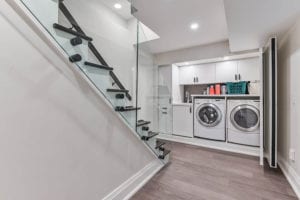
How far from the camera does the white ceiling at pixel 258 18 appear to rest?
1576 millimetres

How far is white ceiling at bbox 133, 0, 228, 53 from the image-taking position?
2.07m

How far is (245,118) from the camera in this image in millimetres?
3260

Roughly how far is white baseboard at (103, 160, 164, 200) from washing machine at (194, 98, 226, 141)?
65.3 inches

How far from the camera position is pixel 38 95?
1.16 metres

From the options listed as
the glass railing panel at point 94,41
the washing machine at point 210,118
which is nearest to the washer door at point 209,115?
the washing machine at point 210,118

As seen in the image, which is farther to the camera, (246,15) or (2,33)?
(246,15)

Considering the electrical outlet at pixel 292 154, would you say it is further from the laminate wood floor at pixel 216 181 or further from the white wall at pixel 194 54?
the white wall at pixel 194 54

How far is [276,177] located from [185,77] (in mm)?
2906

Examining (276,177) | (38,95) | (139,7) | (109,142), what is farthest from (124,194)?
(139,7)

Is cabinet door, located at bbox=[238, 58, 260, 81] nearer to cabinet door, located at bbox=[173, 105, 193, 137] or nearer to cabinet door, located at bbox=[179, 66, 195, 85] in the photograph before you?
cabinet door, located at bbox=[179, 66, 195, 85]

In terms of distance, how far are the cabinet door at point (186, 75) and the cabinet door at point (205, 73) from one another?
12 centimetres

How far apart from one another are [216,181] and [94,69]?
2.24 m

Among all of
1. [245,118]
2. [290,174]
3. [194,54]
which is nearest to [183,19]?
[194,54]

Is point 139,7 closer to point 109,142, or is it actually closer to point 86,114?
point 86,114
